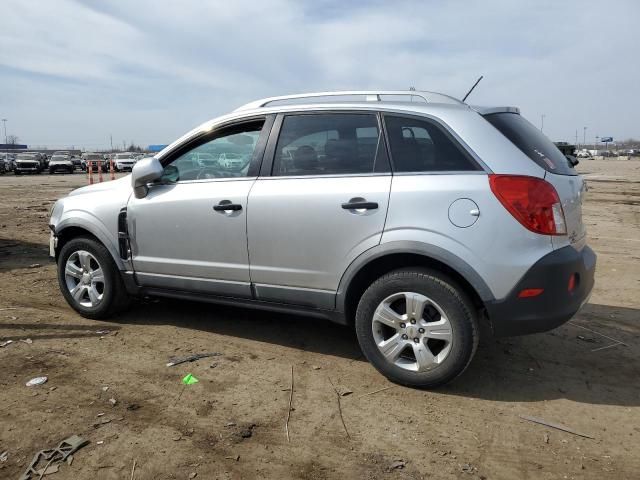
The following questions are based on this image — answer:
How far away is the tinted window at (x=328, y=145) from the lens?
354 centimetres

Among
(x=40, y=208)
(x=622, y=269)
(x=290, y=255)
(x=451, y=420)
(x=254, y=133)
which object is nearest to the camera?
(x=451, y=420)

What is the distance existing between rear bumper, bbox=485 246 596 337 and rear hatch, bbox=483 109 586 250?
124 mm

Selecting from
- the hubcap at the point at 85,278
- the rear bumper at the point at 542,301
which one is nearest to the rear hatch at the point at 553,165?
the rear bumper at the point at 542,301

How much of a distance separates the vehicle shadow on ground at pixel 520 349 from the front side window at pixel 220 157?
136cm

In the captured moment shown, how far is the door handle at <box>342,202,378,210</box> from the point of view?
3.37m

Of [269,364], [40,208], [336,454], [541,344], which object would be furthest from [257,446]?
[40,208]

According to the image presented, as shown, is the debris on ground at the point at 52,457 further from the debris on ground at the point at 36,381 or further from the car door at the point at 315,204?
the car door at the point at 315,204

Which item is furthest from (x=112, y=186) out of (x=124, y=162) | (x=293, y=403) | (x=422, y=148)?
(x=124, y=162)

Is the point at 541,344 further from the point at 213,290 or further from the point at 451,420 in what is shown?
the point at 213,290

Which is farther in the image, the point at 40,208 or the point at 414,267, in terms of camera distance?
the point at 40,208

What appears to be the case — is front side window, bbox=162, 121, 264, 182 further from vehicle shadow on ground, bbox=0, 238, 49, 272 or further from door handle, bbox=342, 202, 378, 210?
vehicle shadow on ground, bbox=0, 238, 49, 272

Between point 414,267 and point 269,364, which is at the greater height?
point 414,267

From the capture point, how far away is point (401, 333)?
3383 millimetres

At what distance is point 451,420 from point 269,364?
1.38 m
